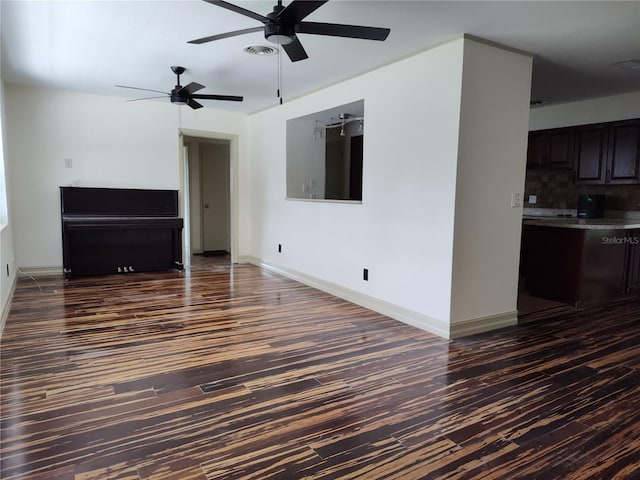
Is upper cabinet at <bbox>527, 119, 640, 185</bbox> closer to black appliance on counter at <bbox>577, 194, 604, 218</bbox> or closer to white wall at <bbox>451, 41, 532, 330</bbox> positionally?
black appliance on counter at <bbox>577, 194, 604, 218</bbox>

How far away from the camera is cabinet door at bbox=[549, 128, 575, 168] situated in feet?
17.1

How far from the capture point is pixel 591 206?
5051mm

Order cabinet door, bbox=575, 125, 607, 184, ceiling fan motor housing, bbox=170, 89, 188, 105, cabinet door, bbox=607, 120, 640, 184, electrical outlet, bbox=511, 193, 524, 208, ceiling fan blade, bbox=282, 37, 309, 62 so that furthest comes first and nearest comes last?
cabinet door, bbox=575, 125, 607, 184 < cabinet door, bbox=607, 120, 640, 184 < ceiling fan motor housing, bbox=170, 89, 188, 105 < electrical outlet, bbox=511, 193, 524, 208 < ceiling fan blade, bbox=282, 37, 309, 62

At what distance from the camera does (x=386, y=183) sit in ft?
12.7

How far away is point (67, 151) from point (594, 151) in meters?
6.47

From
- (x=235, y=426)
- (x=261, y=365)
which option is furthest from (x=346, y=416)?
(x=261, y=365)

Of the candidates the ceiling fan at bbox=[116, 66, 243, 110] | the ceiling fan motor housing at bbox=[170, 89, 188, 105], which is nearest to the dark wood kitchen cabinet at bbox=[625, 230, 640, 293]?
the ceiling fan at bbox=[116, 66, 243, 110]

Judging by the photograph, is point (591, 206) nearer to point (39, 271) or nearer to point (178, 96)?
point (178, 96)

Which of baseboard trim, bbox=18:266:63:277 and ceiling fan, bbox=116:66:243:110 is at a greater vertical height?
ceiling fan, bbox=116:66:243:110

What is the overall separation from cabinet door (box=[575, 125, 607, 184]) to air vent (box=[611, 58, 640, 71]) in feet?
3.91

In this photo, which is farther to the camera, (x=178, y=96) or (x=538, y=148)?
(x=538, y=148)

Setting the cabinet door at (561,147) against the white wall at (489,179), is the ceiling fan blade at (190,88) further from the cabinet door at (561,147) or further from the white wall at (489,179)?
the cabinet door at (561,147)

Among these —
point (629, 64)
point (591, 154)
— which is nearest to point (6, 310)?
point (629, 64)

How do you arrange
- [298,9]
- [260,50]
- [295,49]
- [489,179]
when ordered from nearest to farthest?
[298,9], [295,49], [489,179], [260,50]
